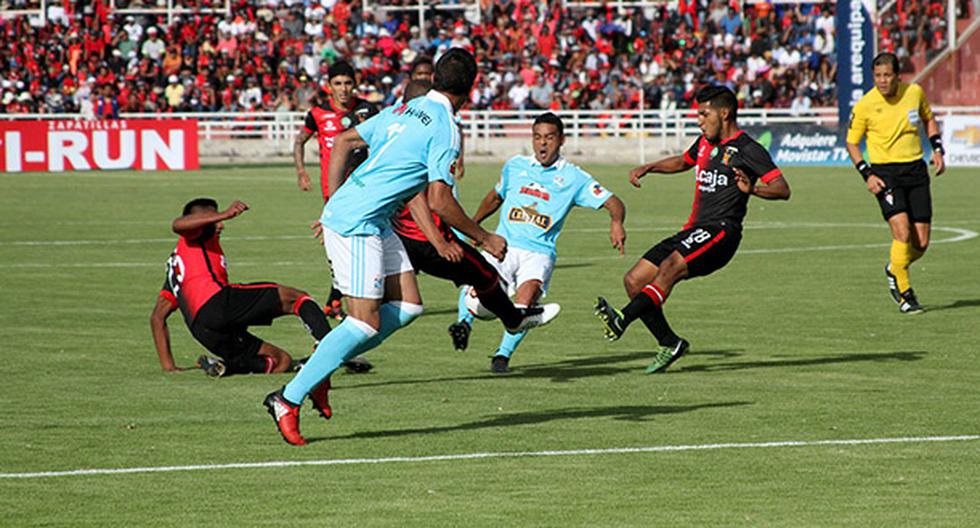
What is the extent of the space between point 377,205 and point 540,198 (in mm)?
3785

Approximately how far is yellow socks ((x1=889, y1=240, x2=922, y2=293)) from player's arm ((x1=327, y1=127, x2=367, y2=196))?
7443 millimetres

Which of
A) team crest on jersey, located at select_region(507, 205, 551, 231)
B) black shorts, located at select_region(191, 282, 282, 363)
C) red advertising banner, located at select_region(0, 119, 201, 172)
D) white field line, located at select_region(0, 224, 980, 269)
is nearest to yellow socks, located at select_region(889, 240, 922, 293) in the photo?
team crest on jersey, located at select_region(507, 205, 551, 231)

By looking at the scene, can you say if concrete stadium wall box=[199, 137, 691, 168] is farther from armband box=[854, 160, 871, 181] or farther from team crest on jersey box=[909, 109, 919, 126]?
armband box=[854, 160, 871, 181]

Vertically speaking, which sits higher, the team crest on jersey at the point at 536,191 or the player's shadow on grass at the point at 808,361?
the team crest on jersey at the point at 536,191

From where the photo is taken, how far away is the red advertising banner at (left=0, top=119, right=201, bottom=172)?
41.7m

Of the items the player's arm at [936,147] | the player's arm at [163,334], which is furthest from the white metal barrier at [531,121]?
the player's arm at [163,334]

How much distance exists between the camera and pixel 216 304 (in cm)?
1128

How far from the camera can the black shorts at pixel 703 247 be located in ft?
39.0

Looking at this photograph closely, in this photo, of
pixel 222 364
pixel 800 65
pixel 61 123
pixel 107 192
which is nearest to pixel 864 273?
pixel 222 364

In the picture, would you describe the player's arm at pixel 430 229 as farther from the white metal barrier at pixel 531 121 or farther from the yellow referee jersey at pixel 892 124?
the white metal barrier at pixel 531 121

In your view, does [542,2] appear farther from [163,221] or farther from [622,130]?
[163,221]

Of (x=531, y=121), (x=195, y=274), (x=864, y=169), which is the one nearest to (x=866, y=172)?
(x=864, y=169)

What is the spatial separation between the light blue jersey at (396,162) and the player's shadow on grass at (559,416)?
3.73ft

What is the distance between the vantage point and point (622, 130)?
46.3 m
